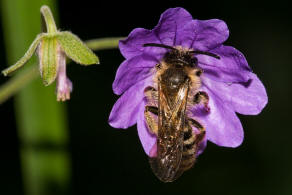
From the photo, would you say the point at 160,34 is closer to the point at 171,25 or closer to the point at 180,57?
the point at 171,25

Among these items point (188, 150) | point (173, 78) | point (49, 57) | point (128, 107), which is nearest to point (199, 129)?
point (188, 150)

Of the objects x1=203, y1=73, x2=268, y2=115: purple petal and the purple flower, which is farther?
x1=203, y1=73, x2=268, y2=115: purple petal

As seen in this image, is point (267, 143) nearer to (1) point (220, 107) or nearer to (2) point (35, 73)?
(1) point (220, 107)

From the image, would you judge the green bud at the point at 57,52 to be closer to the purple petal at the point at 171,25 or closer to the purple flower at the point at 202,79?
the purple flower at the point at 202,79

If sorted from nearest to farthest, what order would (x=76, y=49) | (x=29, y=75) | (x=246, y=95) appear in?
1. (x=76, y=49)
2. (x=29, y=75)
3. (x=246, y=95)

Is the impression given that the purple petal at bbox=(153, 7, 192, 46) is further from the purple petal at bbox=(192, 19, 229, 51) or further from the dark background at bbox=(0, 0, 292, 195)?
the dark background at bbox=(0, 0, 292, 195)

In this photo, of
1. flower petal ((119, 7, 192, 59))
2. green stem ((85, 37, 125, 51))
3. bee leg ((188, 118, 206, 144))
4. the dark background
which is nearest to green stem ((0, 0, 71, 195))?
the dark background
